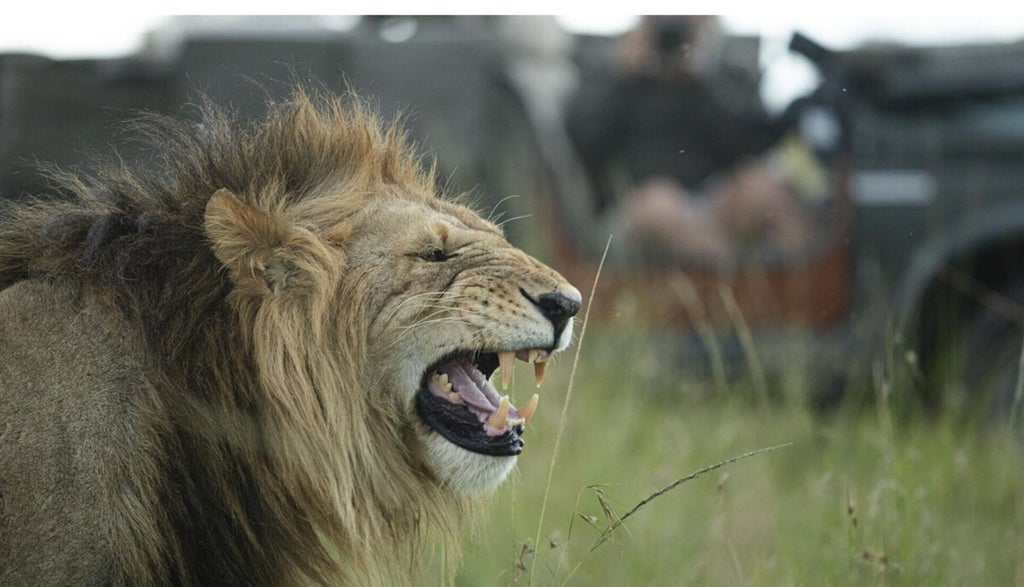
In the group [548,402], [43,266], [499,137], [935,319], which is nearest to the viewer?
[43,266]

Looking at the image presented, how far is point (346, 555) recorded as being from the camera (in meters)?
2.76

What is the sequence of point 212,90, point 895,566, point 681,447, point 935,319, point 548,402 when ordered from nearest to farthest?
point 895,566
point 681,447
point 548,402
point 935,319
point 212,90

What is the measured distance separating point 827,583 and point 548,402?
2264 mm

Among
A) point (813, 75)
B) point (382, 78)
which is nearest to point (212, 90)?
point (382, 78)

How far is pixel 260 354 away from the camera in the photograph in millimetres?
2611

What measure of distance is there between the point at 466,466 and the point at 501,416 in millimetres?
144

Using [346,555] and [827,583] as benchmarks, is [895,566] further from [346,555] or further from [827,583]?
[346,555]

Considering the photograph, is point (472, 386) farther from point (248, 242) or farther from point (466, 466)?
point (248, 242)

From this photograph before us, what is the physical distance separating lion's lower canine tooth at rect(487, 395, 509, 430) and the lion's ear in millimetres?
543

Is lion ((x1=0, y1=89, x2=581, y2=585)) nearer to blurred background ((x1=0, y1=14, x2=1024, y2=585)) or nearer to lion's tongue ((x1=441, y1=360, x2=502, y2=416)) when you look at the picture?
lion's tongue ((x1=441, y1=360, x2=502, y2=416))

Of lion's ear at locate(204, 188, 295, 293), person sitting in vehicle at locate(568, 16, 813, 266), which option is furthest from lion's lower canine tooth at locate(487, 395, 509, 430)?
person sitting in vehicle at locate(568, 16, 813, 266)

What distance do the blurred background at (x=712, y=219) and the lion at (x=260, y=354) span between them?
123 centimetres

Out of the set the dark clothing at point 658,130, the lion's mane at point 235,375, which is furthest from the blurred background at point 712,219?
the lion's mane at point 235,375

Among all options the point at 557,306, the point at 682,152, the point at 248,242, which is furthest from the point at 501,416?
the point at 682,152
